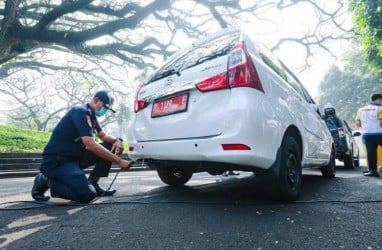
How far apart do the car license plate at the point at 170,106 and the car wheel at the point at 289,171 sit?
977mm

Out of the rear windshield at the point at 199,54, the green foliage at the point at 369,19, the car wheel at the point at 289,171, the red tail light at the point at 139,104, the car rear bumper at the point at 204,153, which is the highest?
the green foliage at the point at 369,19

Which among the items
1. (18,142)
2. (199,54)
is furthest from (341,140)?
(18,142)

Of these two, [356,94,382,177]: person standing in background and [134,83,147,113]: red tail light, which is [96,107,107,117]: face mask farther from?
[356,94,382,177]: person standing in background

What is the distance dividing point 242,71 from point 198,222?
49.7 inches

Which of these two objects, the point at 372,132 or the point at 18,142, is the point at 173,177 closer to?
the point at 372,132

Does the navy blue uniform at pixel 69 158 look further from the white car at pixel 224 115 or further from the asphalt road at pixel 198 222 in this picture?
the white car at pixel 224 115

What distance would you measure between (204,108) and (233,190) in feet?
4.83

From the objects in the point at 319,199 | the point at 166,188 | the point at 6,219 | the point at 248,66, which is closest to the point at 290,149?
the point at 319,199

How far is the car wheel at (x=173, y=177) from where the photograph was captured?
13.3 feet

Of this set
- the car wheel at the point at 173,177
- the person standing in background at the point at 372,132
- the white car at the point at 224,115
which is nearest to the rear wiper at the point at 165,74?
the white car at the point at 224,115

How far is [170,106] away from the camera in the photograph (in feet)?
9.93

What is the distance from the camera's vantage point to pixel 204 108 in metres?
2.76

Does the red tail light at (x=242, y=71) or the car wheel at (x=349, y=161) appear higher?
the red tail light at (x=242, y=71)

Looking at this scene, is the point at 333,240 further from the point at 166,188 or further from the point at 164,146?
the point at 166,188
